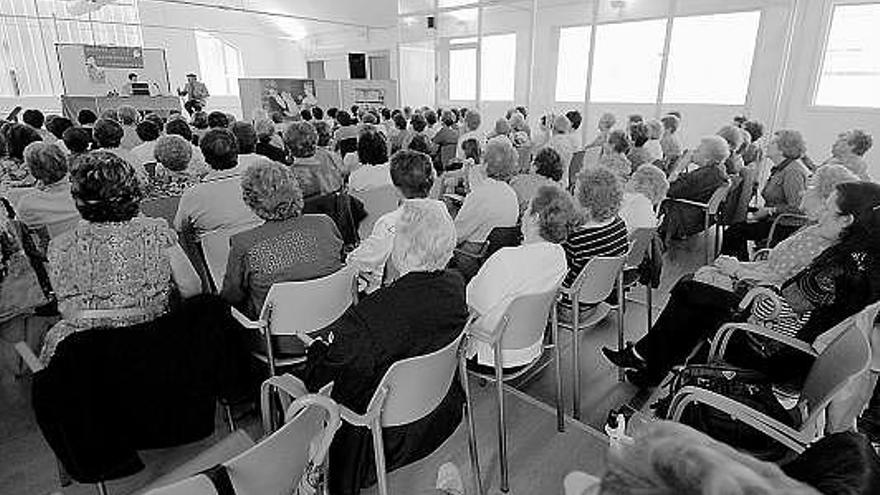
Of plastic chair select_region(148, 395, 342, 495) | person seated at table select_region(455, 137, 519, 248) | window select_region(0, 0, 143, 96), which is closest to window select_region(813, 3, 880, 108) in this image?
person seated at table select_region(455, 137, 519, 248)

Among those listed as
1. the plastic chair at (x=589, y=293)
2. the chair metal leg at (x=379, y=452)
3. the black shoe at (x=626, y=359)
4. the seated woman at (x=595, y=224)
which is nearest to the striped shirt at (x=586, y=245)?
the seated woman at (x=595, y=224)

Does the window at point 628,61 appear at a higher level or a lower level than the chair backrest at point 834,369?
higher

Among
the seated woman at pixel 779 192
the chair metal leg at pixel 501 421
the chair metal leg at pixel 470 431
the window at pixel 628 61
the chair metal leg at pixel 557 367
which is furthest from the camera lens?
the window at pixel 628 61

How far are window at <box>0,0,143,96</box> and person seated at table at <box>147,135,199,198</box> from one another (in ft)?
37.3

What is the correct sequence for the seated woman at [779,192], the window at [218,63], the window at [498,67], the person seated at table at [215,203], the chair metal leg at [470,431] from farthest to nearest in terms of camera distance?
the window at [218,63] → the window at [498,67] → the seated woman at [779,192] → the person seated at table at [215,203] → the chair metal leg at [470,431]

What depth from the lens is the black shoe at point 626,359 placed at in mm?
2422

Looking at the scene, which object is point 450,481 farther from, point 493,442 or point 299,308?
point 299,308

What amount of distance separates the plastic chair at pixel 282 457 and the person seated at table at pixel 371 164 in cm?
270

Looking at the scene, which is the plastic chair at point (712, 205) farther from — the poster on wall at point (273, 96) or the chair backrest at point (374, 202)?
the poster on wall at point (273, 96)

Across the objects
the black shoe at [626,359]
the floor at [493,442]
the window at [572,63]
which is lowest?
the floor at [493,442]

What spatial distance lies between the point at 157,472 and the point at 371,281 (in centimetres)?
120

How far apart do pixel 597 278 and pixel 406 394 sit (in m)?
1.20

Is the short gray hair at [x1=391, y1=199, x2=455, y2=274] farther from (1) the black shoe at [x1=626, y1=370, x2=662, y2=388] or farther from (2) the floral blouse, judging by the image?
(1) the black shoe at [x1=626, y1=370, x2=662, y2=388]

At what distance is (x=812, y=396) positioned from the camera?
1.51 m
